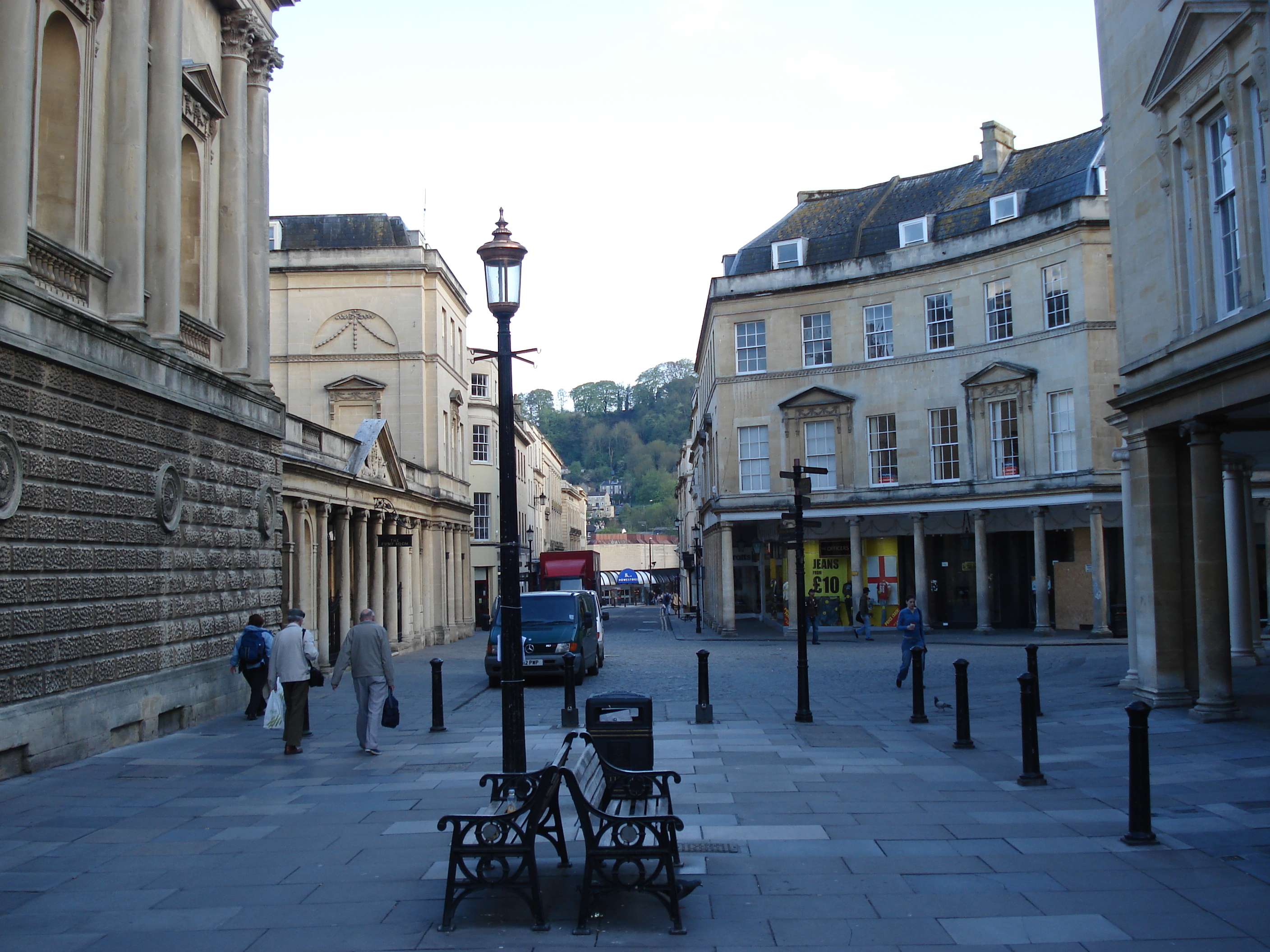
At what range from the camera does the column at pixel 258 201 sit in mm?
19578

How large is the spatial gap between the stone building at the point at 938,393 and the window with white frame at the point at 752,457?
2.5 inches

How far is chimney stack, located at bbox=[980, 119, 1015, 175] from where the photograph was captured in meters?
38.5

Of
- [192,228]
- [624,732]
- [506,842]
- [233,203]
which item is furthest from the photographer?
[233,203]

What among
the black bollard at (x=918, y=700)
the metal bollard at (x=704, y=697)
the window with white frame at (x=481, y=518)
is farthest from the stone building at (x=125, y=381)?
the window with white frame at (x=481, y=518)

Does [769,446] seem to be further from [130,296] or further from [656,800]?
[656,800]

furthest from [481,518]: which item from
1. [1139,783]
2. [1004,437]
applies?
[1139,783]

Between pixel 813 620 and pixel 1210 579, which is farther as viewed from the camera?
pixel 813 620

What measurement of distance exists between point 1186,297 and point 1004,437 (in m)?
22.2

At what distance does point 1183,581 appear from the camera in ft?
48.1

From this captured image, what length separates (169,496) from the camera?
1469 cm

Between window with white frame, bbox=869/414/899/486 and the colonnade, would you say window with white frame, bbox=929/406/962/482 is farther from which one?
the colonnade

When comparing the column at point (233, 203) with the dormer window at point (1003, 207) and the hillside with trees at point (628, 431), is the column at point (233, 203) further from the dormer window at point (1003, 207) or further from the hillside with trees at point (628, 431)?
the hillside with trees at point (628, 431)

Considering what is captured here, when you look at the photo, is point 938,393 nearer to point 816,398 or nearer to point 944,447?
point 944,447

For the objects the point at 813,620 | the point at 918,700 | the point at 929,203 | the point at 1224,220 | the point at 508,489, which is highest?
the point at 929,203
